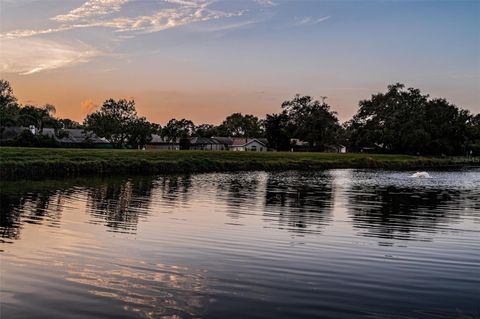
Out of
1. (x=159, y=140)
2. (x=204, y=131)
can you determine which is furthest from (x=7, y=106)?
(x=204, y=131)

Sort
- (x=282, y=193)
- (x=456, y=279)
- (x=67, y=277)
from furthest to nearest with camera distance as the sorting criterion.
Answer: (x=282, y=193)
(x=456, y=279)
(x=67, y=277)

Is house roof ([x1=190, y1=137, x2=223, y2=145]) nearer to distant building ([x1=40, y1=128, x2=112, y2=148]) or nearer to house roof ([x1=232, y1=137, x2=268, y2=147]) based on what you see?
house roof ([x1=232, y1=137, x2=268, y2=147])

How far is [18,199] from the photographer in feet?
85.9

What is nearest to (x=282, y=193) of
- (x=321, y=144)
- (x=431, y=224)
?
(x=431, y=224)

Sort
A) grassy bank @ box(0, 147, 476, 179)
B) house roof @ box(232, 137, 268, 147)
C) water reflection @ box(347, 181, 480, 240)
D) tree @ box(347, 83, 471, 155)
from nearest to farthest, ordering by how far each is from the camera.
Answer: water reflection @ box(347, 181, 480, 240)
grassy bank @ box(0, 147, 476, 179)
tree @ box(347, 83, 471, 155)
house roof @ box(232, 137, 268, 147)

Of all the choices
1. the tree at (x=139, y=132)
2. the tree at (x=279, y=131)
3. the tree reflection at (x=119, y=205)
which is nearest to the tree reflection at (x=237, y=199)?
the tree reflection at (x=119, y=205)

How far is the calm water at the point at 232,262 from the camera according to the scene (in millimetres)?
8906

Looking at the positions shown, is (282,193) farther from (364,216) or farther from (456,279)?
(456,279)

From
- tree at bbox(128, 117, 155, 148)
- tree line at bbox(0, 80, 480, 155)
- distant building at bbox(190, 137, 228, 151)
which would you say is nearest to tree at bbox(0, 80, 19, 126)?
tree line at bbox(0, 80, 480, 155)

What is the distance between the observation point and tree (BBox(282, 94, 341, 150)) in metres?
134

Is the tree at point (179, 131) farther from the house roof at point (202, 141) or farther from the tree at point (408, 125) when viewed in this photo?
the tree at point (408, 125)

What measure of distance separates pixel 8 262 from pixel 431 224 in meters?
16.5

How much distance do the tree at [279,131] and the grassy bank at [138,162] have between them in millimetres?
44510

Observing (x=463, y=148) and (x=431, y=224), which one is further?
(x=463, y=148)
